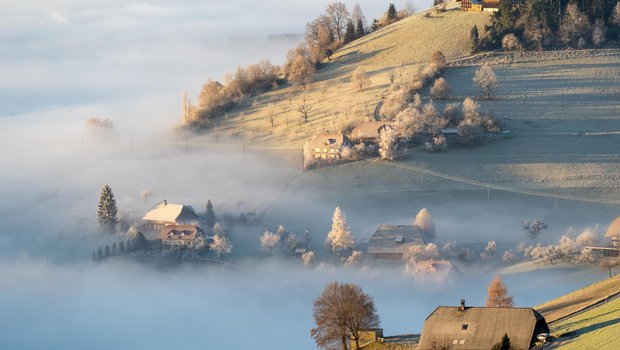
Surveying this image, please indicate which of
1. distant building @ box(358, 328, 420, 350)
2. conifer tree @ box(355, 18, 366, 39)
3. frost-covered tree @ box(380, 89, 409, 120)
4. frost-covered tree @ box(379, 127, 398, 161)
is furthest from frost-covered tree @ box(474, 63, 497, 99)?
distant building @ box(358, 328, 420, 350)

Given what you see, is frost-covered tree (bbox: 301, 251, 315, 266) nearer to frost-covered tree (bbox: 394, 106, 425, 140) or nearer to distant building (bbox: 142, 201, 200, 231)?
distant building (bbox: 142, 201, 200, 231)

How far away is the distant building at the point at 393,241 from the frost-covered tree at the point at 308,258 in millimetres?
3787

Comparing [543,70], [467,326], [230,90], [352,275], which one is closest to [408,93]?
[543,70]

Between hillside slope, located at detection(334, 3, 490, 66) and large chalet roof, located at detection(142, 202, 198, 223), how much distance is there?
1502 inches

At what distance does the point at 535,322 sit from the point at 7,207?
75252 mm

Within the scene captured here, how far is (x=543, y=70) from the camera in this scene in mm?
154000

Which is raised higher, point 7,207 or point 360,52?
point 360,52

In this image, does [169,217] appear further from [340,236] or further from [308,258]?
[340,236]

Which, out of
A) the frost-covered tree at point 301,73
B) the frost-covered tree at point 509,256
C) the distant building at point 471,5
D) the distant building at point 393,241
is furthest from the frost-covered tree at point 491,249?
the distant building at point 471,5

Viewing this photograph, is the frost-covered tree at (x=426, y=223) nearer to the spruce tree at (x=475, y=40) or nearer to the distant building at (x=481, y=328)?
the spruce tree at (x=475, y=40)

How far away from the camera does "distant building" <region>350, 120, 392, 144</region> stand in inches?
5463

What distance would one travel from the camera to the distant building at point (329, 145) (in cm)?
13700

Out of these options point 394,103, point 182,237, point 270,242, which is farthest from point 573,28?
point 182,237

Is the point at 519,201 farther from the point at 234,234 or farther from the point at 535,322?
the point at 535,322
